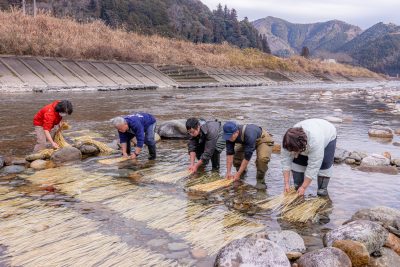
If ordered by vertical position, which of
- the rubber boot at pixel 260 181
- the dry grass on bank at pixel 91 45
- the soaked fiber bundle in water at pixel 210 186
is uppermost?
the dry grass on bank at pixel 91 45

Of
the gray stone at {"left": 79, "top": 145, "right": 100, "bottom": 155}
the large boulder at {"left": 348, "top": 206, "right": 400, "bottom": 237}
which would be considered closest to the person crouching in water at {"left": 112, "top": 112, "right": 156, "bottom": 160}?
the gray stone at {"left": 79, "top": 145, "right": 100, "bottom": 155}

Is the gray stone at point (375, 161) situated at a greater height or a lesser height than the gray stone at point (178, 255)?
greater

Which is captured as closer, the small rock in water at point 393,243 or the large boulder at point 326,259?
the large boulder at point 326,259

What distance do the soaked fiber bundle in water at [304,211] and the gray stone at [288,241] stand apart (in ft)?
2.63

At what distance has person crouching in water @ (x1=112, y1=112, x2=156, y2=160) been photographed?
746 centimetres

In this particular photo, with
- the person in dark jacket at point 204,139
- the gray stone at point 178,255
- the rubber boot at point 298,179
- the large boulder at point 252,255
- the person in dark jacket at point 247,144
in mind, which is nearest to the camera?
the large boulder at point 252,255

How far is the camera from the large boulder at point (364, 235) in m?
4.00

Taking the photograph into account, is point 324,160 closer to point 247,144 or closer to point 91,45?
point 247,144

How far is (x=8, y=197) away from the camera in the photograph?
5445 mm

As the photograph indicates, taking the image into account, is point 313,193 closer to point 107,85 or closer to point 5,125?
point 5,125

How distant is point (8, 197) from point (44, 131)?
2.97 meters

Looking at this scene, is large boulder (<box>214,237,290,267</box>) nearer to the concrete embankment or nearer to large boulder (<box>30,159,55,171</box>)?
large boulder (<box>30,159,55,171</box>)

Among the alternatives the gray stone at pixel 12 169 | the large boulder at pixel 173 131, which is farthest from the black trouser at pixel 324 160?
the large boulder at pixel 173 131

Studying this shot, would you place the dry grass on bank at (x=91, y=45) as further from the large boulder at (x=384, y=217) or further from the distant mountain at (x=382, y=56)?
the distant mountain at (x=382, y=56)
